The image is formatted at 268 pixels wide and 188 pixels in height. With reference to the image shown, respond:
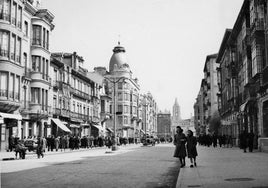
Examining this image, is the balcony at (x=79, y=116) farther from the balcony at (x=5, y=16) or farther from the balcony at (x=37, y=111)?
the balcony at (x=5, y=16)

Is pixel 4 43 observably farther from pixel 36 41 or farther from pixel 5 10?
pixel 36 41

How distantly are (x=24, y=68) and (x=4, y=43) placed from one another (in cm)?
511

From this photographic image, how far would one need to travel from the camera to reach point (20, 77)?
1571 inches

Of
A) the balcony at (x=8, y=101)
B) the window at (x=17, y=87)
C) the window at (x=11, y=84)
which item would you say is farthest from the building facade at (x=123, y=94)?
the window at (x=11, y=84)

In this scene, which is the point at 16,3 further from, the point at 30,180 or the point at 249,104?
the point at 30,180

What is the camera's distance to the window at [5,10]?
36656 mm

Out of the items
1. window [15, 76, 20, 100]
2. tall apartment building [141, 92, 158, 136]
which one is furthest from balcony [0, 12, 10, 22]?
tall apartment building [141, 92, 158, 136]

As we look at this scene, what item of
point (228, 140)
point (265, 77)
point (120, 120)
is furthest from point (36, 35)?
point (120, 120)

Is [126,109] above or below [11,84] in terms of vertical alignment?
above

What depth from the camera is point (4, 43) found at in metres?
36.8

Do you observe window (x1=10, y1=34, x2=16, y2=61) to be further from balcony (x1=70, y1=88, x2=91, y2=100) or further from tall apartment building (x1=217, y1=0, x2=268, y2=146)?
tall apartment building (x1=217, y1=0, x2=268, y2=146)

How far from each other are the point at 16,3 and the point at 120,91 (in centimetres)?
7326

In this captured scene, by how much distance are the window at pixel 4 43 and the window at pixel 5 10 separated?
1.43 metres

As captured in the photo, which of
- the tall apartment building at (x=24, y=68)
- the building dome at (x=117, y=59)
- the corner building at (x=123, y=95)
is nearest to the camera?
the tall apartment building at (x=24, y=68)
